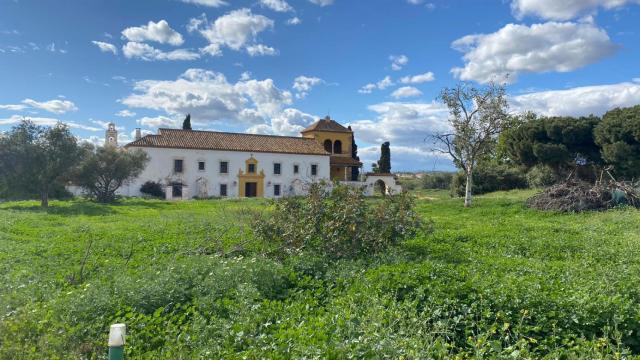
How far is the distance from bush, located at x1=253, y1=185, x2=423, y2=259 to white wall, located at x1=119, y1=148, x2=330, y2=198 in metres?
24.0

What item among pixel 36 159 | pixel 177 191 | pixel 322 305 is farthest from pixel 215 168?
pixel 322 305

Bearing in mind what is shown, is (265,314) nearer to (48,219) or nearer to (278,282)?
(278,282)

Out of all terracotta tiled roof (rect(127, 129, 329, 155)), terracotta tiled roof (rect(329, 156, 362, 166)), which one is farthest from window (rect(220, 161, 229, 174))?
terracotta tiled roof (rect(329, 156, 362, 166))

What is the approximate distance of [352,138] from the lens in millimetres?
46969

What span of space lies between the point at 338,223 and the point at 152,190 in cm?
2926

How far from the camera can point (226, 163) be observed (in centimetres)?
3744

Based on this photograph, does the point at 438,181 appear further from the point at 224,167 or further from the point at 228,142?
the point at 224,167

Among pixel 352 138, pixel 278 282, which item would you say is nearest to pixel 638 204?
pixel 278 282

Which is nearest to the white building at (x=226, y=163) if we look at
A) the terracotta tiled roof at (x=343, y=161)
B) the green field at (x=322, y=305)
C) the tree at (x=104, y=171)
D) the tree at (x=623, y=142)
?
the terracotta tiled roof at (x=343, y=161)

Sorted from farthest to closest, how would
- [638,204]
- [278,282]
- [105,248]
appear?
1. [638,204]
2. [105,248]
3. [278,282]

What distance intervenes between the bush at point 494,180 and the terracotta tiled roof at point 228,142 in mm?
14384

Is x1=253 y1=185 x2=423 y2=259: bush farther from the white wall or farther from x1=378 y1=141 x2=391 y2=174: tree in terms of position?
x1=378 y1=141 x2=391 y2=174: tree

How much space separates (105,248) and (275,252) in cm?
350

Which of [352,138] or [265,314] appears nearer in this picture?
[265,314]
